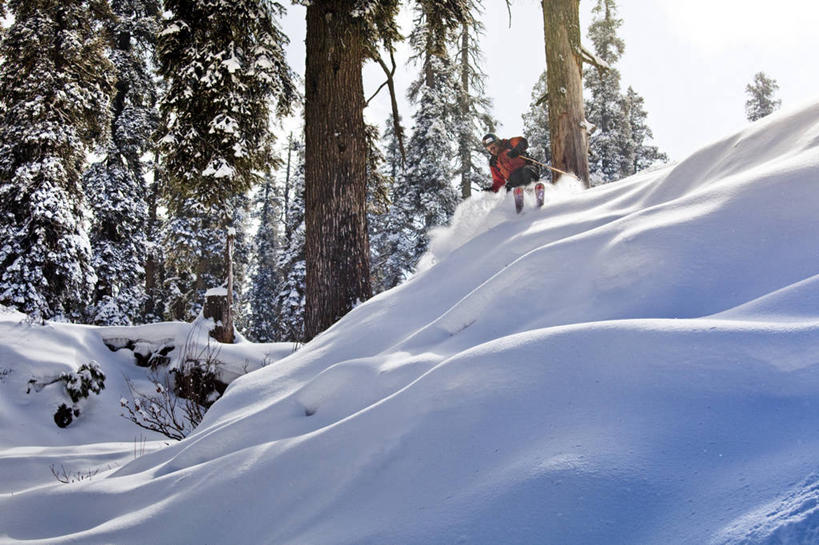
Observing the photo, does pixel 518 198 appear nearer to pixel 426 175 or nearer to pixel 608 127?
pixel 426 175

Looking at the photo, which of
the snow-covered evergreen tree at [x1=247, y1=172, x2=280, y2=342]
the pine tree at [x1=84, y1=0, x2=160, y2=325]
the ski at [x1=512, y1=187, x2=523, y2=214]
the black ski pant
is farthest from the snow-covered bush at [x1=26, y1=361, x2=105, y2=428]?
the snow-covered evergreen tree at [x1=247, y1=172, x2=280, y2=342]

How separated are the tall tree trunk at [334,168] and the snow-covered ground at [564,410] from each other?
6.84 ft

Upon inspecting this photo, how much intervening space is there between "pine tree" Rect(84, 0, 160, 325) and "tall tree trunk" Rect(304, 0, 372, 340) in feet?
46.0

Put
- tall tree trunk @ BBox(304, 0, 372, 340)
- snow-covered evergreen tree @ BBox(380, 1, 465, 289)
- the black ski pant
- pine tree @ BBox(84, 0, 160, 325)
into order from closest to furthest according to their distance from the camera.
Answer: tall tree trunk @ BBox(304, 0, 372, 340) < the black ski pant < pine tree @ BBox(84, 0, 160, 325) < snow-covered evergreen tree @ BBox(380, 1, 465, 289)

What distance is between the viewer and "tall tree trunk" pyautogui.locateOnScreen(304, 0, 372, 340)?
215 inches

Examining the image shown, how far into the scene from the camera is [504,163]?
6438 millimetres

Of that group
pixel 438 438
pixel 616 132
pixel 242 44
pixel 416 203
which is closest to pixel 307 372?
pixel 438 438

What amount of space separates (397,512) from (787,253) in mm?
1645

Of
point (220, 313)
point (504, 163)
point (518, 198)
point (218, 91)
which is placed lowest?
point (220, 313)

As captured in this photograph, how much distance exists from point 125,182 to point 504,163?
633 inches

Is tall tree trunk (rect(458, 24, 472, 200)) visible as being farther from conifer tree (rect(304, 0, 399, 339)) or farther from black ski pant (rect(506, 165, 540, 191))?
black ski pant (rect(506, 165, 540, 191))

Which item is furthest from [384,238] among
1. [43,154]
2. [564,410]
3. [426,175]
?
[564,410]

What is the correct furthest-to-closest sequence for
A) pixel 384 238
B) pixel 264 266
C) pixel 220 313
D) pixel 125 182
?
pixel 264 266
pixel 384 238
pixel 125 182
pixel 220 313

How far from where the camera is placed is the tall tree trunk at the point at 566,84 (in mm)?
6953
